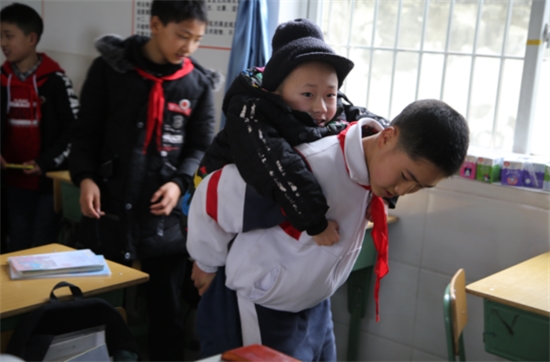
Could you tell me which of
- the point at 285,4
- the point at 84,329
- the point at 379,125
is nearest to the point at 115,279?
the point at 84,329

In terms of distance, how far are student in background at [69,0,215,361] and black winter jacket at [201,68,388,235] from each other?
3.24ft

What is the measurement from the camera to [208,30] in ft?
11.0

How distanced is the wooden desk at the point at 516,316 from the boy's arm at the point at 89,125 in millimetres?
1537

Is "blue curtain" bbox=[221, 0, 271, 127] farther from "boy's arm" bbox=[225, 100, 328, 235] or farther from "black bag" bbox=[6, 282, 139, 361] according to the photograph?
"boy's arm" bbox=[225, 100, 328, 235]

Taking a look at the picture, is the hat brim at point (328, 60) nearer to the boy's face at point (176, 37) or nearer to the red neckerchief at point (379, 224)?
the red neckerchief at point (379, 224)

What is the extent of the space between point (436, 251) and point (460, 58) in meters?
0.90

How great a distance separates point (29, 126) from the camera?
11.6 ft

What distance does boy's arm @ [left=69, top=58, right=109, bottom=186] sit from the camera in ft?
8.17

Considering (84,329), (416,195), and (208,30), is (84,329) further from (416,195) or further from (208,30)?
(208,30)

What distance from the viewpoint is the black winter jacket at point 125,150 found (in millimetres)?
2479

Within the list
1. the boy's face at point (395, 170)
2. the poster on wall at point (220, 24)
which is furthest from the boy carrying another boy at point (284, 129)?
the poster on wall at point (220, 24)

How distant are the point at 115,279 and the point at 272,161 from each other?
2.85 ft

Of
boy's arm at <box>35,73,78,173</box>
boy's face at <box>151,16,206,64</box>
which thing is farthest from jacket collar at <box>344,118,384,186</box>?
boy's arm at <box>35,73,78,173</box>

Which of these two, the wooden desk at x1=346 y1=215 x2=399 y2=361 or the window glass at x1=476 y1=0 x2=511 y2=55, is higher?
the window glass at x1=476 y1=0 x2=511 y2=55
